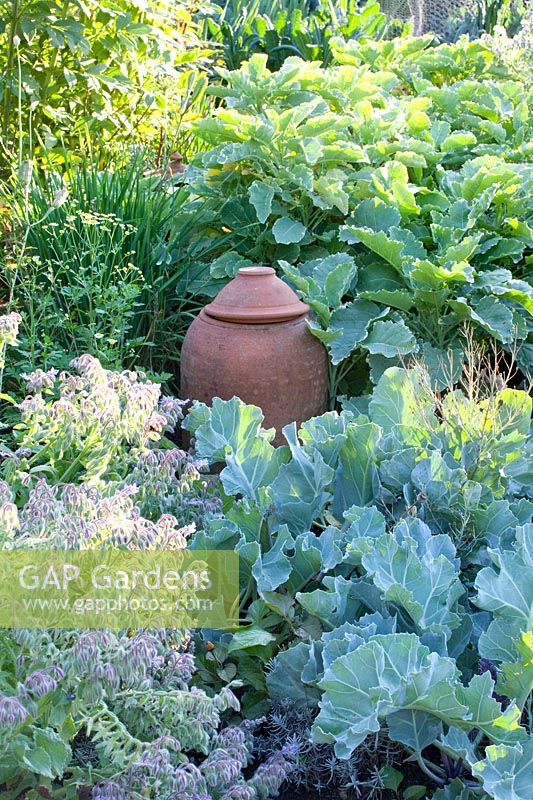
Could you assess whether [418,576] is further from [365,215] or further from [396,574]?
[365,215]

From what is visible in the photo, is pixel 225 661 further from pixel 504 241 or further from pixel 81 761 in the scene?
pixel 504 241

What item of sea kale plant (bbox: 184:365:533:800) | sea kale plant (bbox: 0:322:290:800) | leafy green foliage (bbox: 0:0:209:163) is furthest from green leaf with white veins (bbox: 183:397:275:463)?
leafy green foliage (bbox: 0:0:209:163)

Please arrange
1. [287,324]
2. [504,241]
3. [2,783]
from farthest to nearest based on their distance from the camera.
A: [504,241], [287,324], [2,783]

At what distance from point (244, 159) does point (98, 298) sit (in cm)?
99

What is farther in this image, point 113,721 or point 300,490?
point 300,490

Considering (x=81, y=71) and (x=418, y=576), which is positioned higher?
(x=81, y=71)

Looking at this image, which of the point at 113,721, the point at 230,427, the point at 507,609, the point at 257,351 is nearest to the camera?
the point at 113,721

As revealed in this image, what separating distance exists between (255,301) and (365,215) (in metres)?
0.77

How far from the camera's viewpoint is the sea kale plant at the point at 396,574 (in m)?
1.61

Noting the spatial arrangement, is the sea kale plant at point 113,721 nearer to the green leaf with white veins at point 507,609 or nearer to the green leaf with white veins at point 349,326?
the green leaf with white veins at point 507,609

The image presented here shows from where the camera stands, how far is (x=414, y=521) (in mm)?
2014

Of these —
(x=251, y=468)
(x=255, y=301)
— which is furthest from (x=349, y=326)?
(x=251, y=468)

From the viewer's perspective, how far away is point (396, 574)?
1.86 meters

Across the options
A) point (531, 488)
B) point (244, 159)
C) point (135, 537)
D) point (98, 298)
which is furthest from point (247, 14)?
point (135, 537)
